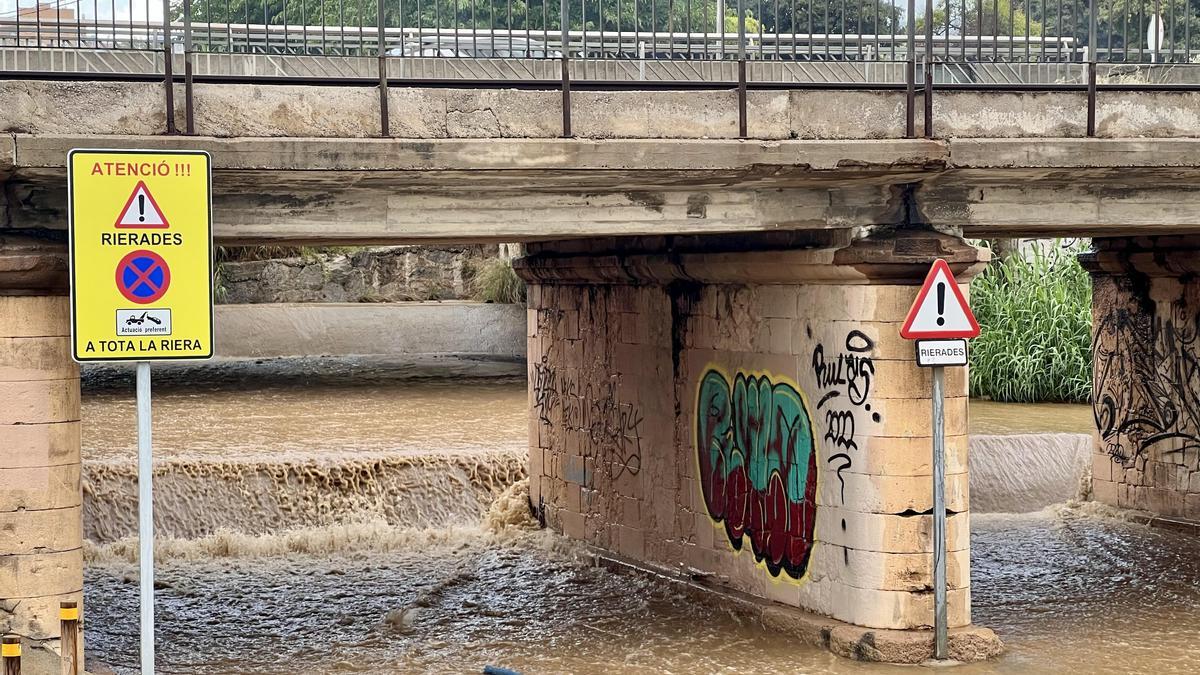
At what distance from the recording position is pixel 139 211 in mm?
6281

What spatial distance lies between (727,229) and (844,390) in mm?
1361

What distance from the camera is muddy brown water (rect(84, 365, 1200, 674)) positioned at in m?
10.8

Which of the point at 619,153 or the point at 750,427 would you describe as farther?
the point at 750,427

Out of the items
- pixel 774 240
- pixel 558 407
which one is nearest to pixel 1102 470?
pixel 558 407

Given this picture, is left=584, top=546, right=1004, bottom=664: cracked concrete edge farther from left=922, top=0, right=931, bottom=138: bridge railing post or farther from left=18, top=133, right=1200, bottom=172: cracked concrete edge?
left=922, top=0, right=931, bottom=138: bridge railing post

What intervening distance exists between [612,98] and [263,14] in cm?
244

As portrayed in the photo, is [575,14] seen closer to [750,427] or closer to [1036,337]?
[750,427]

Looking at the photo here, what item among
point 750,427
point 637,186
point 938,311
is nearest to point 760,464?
point 750,427

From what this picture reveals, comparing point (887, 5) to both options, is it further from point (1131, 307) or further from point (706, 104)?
point (1131, 307)

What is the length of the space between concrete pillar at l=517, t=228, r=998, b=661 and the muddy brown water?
0.47m

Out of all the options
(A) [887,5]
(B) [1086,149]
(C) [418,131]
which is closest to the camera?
(C) [418,131]

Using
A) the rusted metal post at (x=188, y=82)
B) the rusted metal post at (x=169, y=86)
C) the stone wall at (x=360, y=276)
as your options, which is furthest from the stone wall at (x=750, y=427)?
the stone wall at (x=360, y=276)

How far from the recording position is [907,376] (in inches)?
396

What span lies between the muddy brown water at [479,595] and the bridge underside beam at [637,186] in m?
3.02
